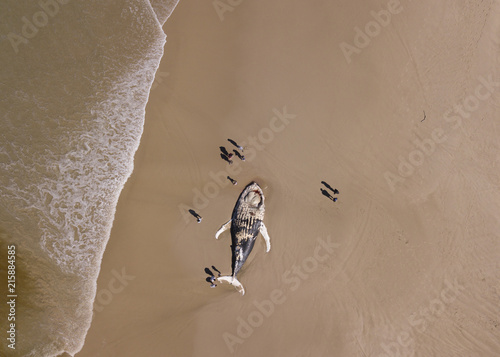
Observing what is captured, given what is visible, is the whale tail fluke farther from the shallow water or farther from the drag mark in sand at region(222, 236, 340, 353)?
the shallow water

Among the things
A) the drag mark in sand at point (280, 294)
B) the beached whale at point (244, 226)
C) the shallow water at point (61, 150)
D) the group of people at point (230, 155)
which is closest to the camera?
the shallow water at point (61, 150)

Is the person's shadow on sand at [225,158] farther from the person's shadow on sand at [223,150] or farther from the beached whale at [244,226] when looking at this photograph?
the beached whale at [244,226]

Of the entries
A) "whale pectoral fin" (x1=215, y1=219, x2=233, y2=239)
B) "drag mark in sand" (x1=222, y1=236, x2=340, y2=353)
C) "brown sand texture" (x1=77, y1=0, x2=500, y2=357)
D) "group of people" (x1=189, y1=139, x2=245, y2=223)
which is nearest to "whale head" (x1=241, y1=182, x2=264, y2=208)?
"brown sand texture" (x1=77, y1=0, x2=500, y2=357)

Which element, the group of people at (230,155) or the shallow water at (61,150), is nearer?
the shallow water at (61,150)

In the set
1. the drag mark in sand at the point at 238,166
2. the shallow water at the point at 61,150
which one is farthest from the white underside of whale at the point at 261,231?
the shallow water at the point at 61,150

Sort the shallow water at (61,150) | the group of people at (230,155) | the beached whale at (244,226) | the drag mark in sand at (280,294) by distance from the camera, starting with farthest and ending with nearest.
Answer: the group of people at (230,155) < the drag mark in sand at (280,294) < the beached whale at (244,226) < the shallow water at (61,150)

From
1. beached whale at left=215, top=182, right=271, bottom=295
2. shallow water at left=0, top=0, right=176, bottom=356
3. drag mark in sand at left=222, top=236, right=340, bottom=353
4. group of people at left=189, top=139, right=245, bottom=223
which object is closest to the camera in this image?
shallow water at left=0, top=0, right=176, bottom=356

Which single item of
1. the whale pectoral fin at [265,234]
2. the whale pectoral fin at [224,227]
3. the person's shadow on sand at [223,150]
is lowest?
the whale pectoral fin at [224,227]

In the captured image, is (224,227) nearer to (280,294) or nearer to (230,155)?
(230,155)
